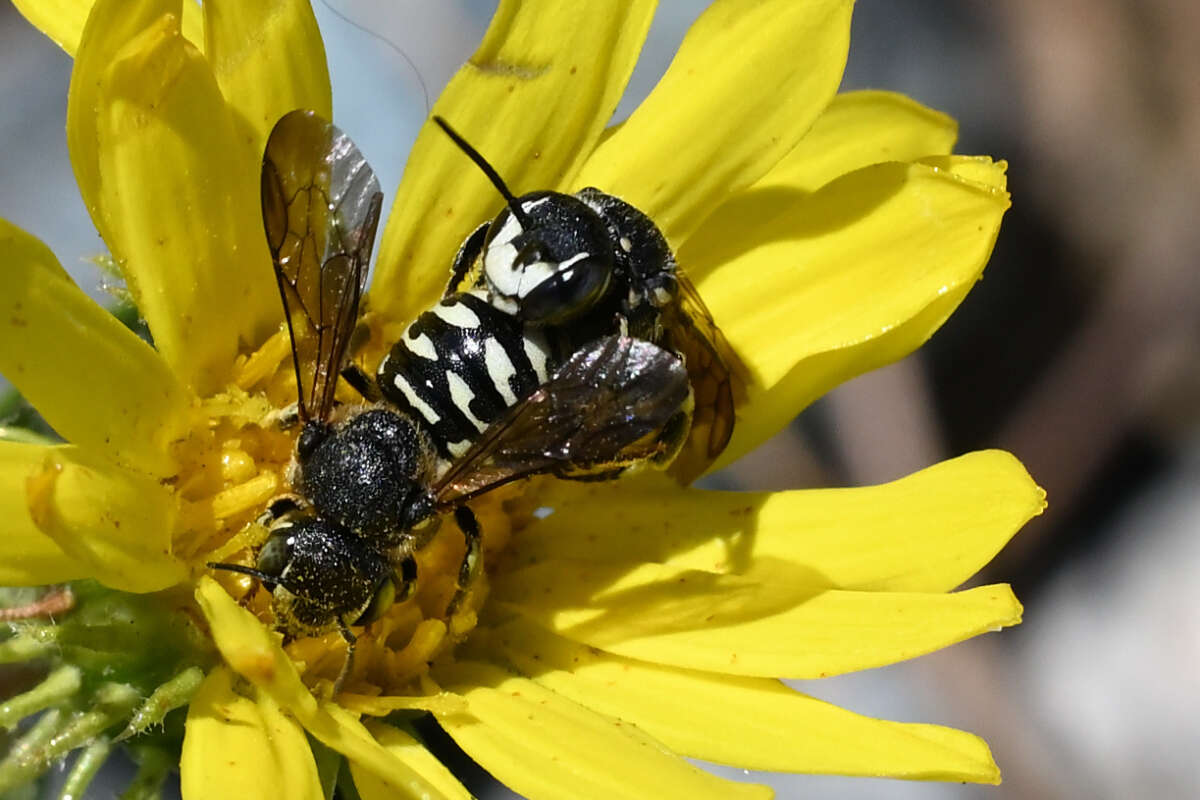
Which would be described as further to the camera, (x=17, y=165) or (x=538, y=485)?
(x=17, y=165)

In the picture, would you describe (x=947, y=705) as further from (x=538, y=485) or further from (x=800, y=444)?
(x=538, y=485)

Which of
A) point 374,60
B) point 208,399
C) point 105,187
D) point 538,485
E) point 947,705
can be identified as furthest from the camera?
point 947,705

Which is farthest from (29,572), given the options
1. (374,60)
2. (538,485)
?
(374,60)

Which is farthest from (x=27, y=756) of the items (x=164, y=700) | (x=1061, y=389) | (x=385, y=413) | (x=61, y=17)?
(x=1061, y=389)

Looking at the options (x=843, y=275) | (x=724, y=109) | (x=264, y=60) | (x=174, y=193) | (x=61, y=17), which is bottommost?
(x=843, y=275)

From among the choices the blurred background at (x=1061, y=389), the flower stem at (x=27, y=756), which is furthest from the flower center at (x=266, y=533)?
the blurred background at (x=1061, y=389)

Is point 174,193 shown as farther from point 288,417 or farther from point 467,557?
point 467,557
